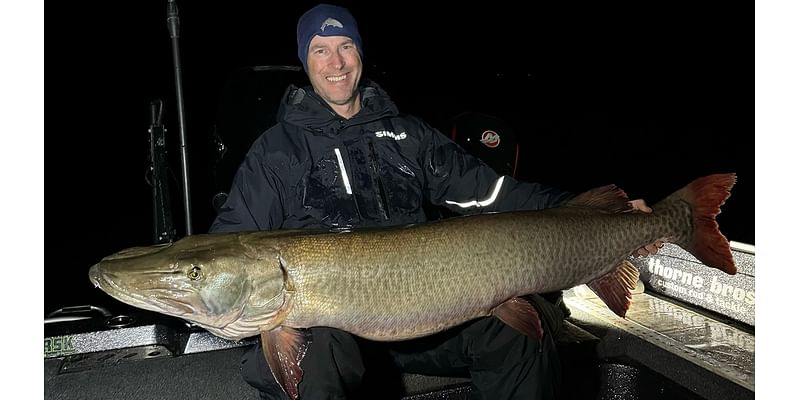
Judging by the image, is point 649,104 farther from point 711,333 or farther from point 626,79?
point 711,333

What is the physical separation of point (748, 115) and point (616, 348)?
27700 millimetres

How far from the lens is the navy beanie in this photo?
3066mm

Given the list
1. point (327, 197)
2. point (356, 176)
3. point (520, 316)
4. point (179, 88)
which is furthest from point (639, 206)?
point (179, 88)

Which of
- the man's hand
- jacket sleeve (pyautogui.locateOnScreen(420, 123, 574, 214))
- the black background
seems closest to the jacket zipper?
jacket sleeve (pyautogui.locateOnScreen(420, 123, 574, 214))

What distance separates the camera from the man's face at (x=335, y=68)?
3.06m

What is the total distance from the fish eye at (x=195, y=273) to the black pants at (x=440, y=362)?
492 mm

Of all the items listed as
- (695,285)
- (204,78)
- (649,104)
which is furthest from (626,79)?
(695,285)

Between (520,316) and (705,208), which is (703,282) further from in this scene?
(520,316)

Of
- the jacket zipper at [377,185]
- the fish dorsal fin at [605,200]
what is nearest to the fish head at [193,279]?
the jacket zipper at [377,185]

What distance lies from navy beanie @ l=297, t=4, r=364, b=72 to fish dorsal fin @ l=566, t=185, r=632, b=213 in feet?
4.70

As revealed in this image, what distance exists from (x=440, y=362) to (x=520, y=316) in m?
0.55

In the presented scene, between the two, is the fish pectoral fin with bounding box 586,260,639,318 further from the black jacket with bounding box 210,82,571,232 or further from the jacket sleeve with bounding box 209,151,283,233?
the jacket sleeve with bounding box 209,151,283,233

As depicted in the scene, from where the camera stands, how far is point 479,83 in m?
34.2

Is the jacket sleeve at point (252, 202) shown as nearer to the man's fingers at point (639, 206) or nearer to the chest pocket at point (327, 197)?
the chest pocket at point (327, 197)
